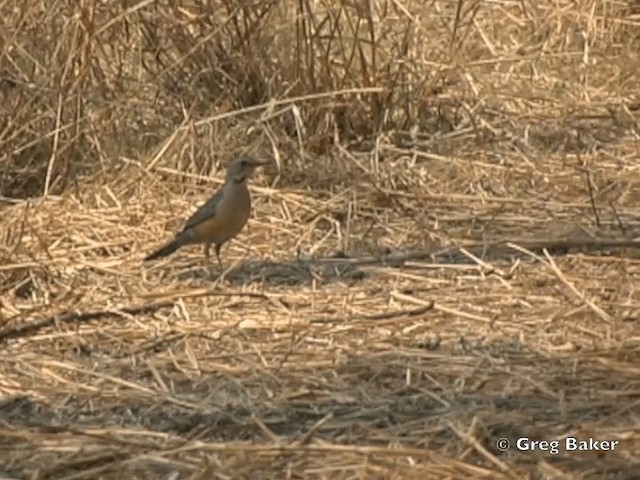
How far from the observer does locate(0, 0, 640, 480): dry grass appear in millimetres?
5246

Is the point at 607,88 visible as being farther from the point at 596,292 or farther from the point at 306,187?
the point at 596,292

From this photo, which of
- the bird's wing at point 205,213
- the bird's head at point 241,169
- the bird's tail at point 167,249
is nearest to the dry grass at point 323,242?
the bird's tail at point 167,249

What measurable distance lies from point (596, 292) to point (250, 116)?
115 inches

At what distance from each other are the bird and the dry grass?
0.11 metres

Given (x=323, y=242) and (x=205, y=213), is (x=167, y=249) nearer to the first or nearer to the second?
(x=205, y=213)

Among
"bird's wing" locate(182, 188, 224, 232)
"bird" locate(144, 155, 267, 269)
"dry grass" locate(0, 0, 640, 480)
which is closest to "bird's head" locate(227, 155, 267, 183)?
"bird" locate(144, 155, 267, 269)

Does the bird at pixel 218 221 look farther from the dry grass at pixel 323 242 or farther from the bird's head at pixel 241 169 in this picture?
the dry grass at pixel 323 242

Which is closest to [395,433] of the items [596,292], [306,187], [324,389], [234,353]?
[324,389]

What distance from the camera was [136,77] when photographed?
9.16 m

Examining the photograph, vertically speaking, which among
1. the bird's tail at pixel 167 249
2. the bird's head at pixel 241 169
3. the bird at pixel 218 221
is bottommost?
the bird's tail at pixel 167 249

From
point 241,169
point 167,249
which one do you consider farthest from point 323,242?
point 167,249

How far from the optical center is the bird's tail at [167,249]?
7.36 metres

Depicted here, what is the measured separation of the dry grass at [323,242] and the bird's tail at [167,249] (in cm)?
7

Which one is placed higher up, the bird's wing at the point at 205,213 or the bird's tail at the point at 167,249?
the bird's wing at the point at 205,213
